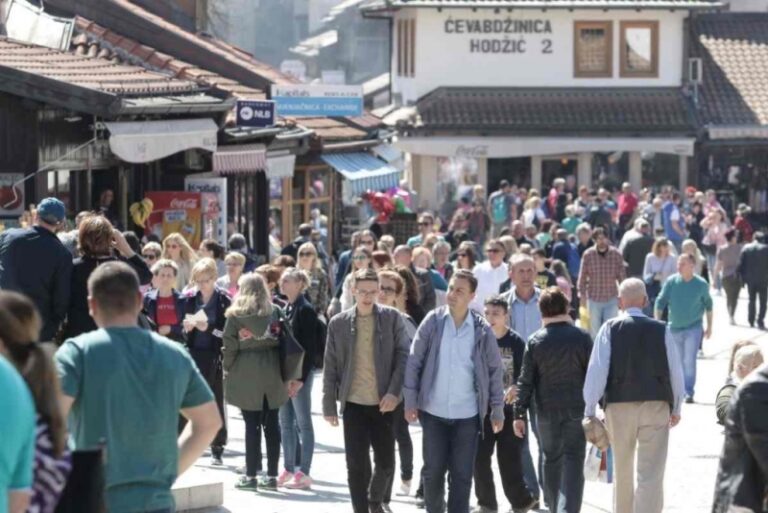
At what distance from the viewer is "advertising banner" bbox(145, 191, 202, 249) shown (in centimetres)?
2120

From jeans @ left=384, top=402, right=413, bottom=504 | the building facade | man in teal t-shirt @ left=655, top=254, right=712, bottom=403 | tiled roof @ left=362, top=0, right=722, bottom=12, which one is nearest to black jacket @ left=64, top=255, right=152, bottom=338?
jeans @ left=384, top=402, right=413, bottom=504

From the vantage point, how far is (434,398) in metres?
11.0

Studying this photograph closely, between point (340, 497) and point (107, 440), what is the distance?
6.68 meters

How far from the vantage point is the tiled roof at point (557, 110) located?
45.0 m

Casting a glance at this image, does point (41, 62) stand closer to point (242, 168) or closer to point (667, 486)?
point (242, 168)

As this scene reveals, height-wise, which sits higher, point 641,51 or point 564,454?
point 641,51

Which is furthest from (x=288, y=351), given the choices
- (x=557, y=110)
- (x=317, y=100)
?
(x=557, y=110)

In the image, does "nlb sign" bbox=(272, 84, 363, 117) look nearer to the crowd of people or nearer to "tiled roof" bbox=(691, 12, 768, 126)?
the crowd of people

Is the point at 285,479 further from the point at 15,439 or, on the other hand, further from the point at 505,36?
the point at 505,36

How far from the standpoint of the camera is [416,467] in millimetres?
14570

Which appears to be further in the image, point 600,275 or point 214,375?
point 600,275

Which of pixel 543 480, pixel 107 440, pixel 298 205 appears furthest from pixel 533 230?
pixel 107 440

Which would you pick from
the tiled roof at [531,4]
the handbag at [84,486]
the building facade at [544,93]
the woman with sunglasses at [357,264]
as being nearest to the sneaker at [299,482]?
the woman with sunglasses at [357,264]

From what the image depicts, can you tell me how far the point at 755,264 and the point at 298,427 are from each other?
1535 cm
